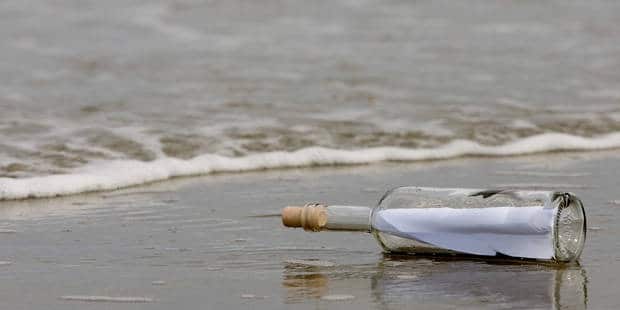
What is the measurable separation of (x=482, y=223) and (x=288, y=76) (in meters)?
4.63

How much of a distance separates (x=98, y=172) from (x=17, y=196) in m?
0.49

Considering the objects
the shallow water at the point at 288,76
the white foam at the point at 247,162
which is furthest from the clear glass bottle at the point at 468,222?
the shallow water at the point at 288,76

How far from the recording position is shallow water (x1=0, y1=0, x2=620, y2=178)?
5969mm

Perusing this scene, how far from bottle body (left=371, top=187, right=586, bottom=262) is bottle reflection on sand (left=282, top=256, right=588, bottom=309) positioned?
0.12 ft

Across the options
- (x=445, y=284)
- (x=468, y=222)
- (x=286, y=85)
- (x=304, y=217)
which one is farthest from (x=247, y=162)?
(x=445, y=284)

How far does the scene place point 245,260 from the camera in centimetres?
339

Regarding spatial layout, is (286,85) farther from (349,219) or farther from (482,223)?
(482,223)

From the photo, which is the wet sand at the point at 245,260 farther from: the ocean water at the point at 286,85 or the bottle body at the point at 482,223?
the ocean water at the point at 286,85

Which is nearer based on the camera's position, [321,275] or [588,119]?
[321,275]

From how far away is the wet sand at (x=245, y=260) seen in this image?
Answer: 9.54 ft

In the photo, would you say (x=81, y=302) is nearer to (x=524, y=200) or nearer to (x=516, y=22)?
(x=524, y=200)

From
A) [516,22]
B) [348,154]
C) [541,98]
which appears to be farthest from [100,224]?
[516,22]

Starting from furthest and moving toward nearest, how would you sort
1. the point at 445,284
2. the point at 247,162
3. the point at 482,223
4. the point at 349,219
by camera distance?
the point at 247,162
the point at 349,219
the point at 482,223
the point at 445,284

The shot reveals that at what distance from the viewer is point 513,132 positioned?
630cm
